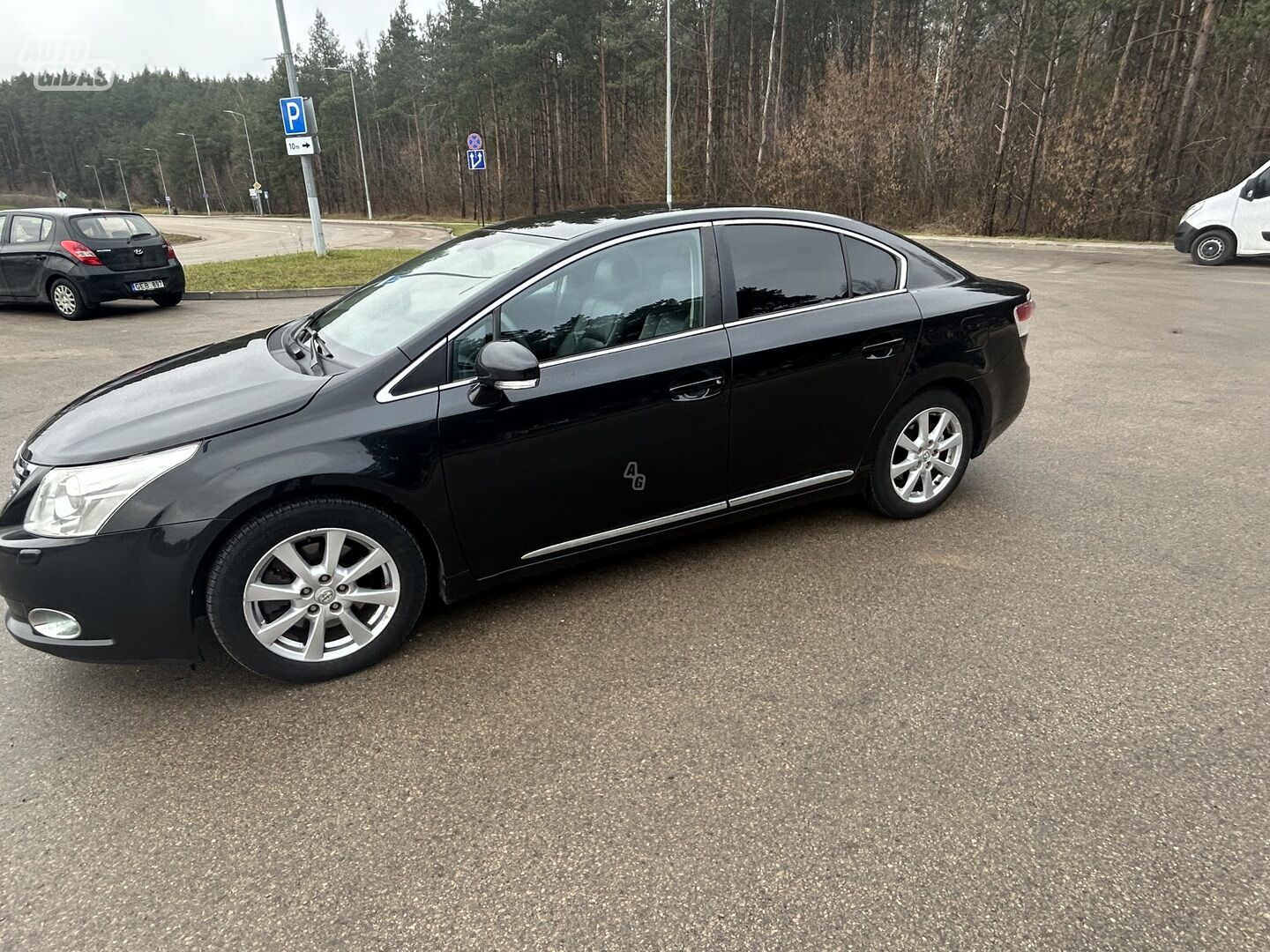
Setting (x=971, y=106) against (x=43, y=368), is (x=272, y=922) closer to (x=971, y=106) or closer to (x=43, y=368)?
(x=43, y=368)

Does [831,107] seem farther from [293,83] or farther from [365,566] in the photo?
[365,566]

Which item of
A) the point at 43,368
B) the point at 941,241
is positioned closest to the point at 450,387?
the point at 43,368

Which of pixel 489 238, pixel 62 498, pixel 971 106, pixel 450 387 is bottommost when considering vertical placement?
pixel 62 498

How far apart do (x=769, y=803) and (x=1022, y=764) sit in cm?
84

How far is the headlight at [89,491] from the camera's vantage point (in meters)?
2.61

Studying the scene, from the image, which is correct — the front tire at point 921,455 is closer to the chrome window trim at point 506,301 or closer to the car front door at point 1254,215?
the chrome window trim at point 506,301

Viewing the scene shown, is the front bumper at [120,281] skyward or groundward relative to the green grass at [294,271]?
skyward

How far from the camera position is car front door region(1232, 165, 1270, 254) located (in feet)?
47.5

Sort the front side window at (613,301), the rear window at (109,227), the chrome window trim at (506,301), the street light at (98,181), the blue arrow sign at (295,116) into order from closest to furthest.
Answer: the chrome window trim at (506,301), the front side window at (613,301), the rear window at (109,227), the blue arrow sign at (295,116), the street light at (98,181)

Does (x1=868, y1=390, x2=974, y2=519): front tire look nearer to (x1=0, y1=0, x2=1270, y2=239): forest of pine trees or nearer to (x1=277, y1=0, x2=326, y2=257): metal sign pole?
(x1=277, y1=0, x2=326, y2=257): metal sign pole

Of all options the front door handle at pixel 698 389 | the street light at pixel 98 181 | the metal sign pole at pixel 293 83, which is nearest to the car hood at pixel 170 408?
the front door handle at pixel 698 389

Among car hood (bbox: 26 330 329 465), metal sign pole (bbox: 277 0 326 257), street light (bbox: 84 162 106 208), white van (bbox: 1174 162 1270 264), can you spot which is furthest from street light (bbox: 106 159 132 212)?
car hood (bbox: 26 330 329 465)

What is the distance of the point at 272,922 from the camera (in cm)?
201

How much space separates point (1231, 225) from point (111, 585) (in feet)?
61.4
